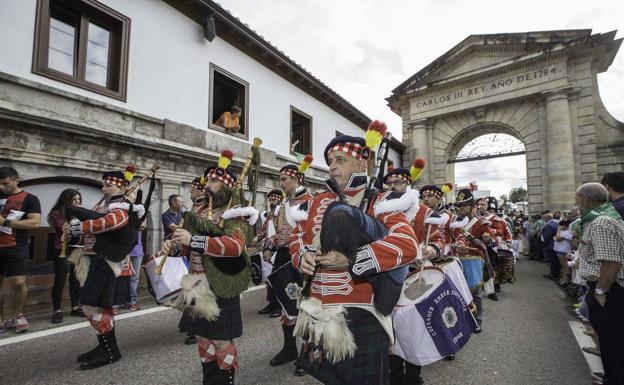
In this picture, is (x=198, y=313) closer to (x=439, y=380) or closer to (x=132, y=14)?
(x=439, y=380)

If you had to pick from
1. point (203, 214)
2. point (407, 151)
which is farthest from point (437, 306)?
point (407, 151)

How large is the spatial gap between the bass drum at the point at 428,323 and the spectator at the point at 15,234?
16.5ft

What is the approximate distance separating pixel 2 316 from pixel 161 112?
4870mm

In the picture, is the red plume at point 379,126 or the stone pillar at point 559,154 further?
the stone pillar at point 559,154

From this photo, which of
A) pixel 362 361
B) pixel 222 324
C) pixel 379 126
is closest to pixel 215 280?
pixel 222 324

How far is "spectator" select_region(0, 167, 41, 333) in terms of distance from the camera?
4.34 metres

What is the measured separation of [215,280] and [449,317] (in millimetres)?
2064

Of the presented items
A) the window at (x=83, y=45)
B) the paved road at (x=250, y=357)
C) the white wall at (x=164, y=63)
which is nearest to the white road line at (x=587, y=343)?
the paved road at (x=250, y=357)

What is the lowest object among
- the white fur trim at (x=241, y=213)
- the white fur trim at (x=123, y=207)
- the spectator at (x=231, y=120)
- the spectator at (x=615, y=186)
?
the white fur trim at (x=241, y=213)

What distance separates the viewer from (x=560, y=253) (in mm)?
9047

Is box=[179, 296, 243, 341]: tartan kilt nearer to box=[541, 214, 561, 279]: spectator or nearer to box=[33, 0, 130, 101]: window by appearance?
box=[33, 0, 130, 101]: window

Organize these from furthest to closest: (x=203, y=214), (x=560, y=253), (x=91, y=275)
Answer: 1. (x=560, y=253)
2. (x=91, y=275)
3. (x=203, y=214)

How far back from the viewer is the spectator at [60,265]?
4.98 metres

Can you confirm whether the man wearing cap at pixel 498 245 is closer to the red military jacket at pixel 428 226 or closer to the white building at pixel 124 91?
the red military jacket at pixel 428 226
